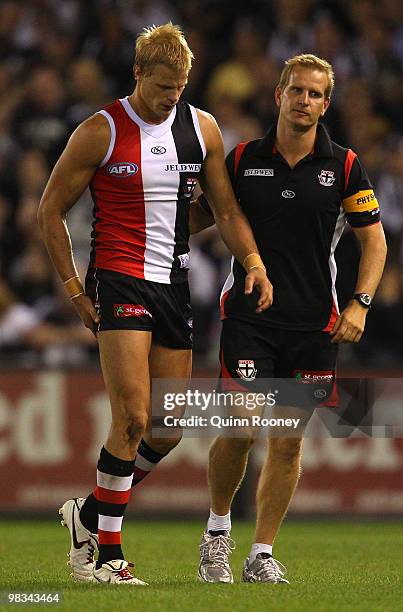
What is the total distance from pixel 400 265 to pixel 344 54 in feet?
10.7

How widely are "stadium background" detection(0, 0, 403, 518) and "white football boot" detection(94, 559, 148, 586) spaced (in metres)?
3.06

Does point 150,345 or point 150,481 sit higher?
point 150,345

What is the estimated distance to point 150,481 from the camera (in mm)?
10703

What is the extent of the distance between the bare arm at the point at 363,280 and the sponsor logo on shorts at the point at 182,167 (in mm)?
841

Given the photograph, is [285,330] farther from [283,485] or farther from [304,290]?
[283,485]

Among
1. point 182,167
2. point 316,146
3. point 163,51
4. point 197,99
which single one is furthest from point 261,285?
point 197,99

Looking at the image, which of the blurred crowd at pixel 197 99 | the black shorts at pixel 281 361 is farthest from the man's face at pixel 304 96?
the blurred crowd at pixel 197 99

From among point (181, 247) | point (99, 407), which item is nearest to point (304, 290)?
point (181, 247)

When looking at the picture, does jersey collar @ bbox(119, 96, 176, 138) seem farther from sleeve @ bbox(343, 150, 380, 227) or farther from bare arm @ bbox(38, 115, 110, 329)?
sleeve @ bbox(343, 150, 380, 227)

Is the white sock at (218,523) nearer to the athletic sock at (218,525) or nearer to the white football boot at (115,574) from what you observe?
the athletic sock at (218,525)

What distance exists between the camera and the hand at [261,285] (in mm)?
6324

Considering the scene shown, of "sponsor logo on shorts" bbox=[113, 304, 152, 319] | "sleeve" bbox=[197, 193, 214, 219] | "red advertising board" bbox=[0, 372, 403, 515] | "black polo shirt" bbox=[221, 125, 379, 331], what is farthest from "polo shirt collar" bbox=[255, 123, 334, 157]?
"red advertising board" bbox=[0, 372, 403, 515]

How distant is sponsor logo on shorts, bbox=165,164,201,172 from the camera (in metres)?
6.45

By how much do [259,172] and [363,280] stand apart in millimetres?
733
